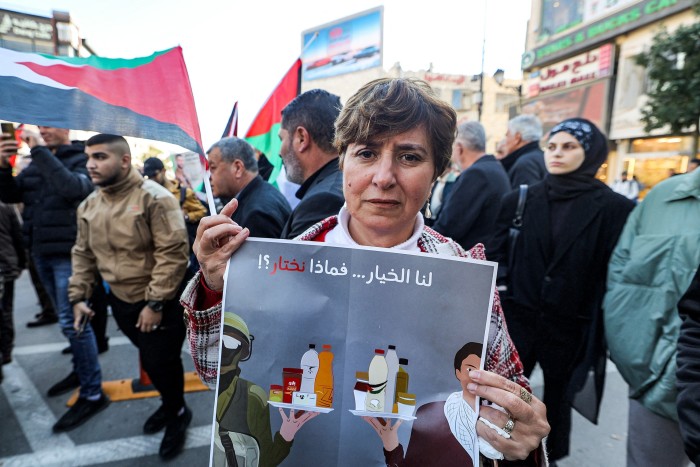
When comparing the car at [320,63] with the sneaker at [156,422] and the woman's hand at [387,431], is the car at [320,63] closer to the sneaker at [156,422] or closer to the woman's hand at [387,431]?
the sneaker at [156,422]

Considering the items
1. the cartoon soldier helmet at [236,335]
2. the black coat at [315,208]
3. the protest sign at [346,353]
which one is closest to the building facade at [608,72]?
the black coat at [315,208]

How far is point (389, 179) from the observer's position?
1095mm

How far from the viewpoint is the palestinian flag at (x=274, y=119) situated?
13.5 feet

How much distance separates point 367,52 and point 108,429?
20.6 metres

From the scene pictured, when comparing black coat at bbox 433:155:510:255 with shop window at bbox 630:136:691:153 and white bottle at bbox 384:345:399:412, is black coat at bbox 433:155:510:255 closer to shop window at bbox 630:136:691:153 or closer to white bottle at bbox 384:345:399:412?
white bottle at bbox 384:345:399:412

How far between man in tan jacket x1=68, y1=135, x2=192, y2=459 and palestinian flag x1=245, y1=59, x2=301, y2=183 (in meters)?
1.69

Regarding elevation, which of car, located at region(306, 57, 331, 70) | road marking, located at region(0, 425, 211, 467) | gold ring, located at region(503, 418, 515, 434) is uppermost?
car, located at region(306, 57, 331, 70)

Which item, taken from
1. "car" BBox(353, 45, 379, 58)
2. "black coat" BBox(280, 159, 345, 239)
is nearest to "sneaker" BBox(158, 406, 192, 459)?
"black coat" BBox(280, 159, 345, 239)

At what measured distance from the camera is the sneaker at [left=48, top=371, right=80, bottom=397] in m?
3.48

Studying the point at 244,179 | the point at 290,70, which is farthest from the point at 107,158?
the point at 290,70

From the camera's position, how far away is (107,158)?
2.64 meters

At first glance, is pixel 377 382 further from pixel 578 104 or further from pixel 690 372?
pixel 578 104

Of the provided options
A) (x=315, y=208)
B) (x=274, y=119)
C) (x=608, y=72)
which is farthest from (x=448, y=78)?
(x=315, y=208)

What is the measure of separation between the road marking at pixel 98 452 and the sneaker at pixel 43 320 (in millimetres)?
2855
